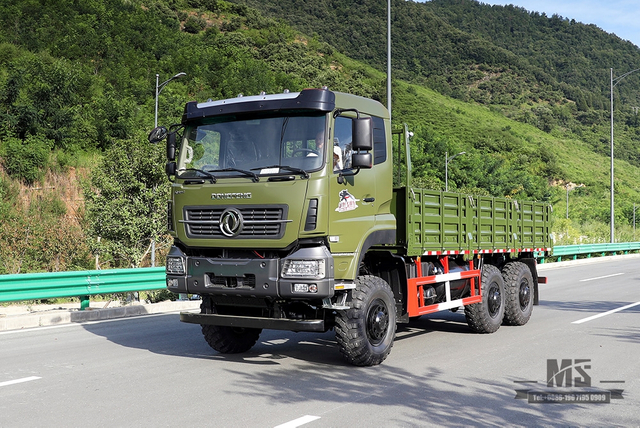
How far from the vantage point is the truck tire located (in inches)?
301

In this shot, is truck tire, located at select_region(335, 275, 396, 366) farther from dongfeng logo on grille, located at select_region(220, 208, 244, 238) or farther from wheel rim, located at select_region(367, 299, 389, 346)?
dongfeng logo on grille, located at select_region(220, 208, 244, 238)

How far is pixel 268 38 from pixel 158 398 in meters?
98.1

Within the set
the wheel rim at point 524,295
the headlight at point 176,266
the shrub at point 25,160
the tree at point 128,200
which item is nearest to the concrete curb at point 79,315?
the headlight at point 176,266

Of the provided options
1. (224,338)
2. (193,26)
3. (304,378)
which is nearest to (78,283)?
(224,338)

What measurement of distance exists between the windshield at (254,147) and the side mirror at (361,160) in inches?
13.9

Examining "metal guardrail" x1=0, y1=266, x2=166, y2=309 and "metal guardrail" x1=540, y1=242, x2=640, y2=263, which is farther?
"metal guardrail" x1=540, y1=242, x2=640, y2=263

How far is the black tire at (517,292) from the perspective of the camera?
11625mm

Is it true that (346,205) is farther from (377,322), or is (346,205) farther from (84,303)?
(84,303)

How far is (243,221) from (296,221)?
Result: 2.17ft

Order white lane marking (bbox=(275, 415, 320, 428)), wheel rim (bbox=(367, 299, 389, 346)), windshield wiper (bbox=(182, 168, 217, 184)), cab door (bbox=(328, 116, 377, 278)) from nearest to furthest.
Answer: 1. white lane marking (bbox=(275, 415, 320, 428))
2. cab door (bbox=(328, 116, 377, 278))
3. windshield wiper (bbox=(182, 168, 217, 184))
4. wheel rim (bbox=(367, 299, 389, 346))

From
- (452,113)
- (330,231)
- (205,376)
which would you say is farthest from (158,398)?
(452,113)

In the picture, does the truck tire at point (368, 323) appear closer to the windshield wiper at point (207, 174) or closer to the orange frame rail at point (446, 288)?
the orange frame rail at point (446, 288)

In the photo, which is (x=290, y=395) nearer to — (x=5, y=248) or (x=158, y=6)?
(x=5, y=248)

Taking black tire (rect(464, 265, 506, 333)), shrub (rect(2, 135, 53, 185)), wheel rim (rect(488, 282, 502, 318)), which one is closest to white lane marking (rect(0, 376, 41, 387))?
black tire (rect(464, 265, 506, 333))
